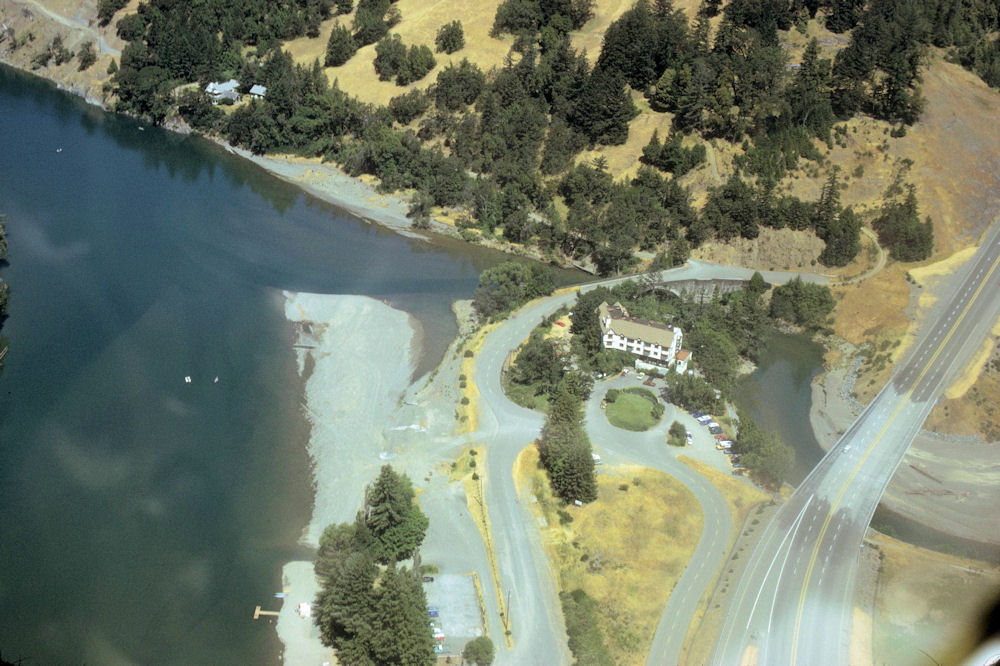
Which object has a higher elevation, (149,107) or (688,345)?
(688,345)

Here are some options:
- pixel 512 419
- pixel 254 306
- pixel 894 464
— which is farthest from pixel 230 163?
pixel 894 464

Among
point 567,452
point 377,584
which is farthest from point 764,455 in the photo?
point 377,584

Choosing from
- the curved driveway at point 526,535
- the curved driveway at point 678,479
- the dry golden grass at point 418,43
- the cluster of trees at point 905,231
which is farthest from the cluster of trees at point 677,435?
the dry golden grass at point 418,43

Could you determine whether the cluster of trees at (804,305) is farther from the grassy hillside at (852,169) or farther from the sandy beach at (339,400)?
the sandy beach at (339,400)

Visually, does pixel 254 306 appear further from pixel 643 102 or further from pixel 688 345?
pixel 643 102

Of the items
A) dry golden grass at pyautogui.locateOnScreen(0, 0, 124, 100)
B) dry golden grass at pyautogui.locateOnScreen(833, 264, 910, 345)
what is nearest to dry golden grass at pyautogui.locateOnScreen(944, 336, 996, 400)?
dry golden grass at pyautogui.locateOnScreen(833, 264, 910, 345)

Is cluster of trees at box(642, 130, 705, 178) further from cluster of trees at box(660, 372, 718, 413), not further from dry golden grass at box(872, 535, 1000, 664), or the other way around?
dry golden grass at box(872, 535, 1000, 664)
